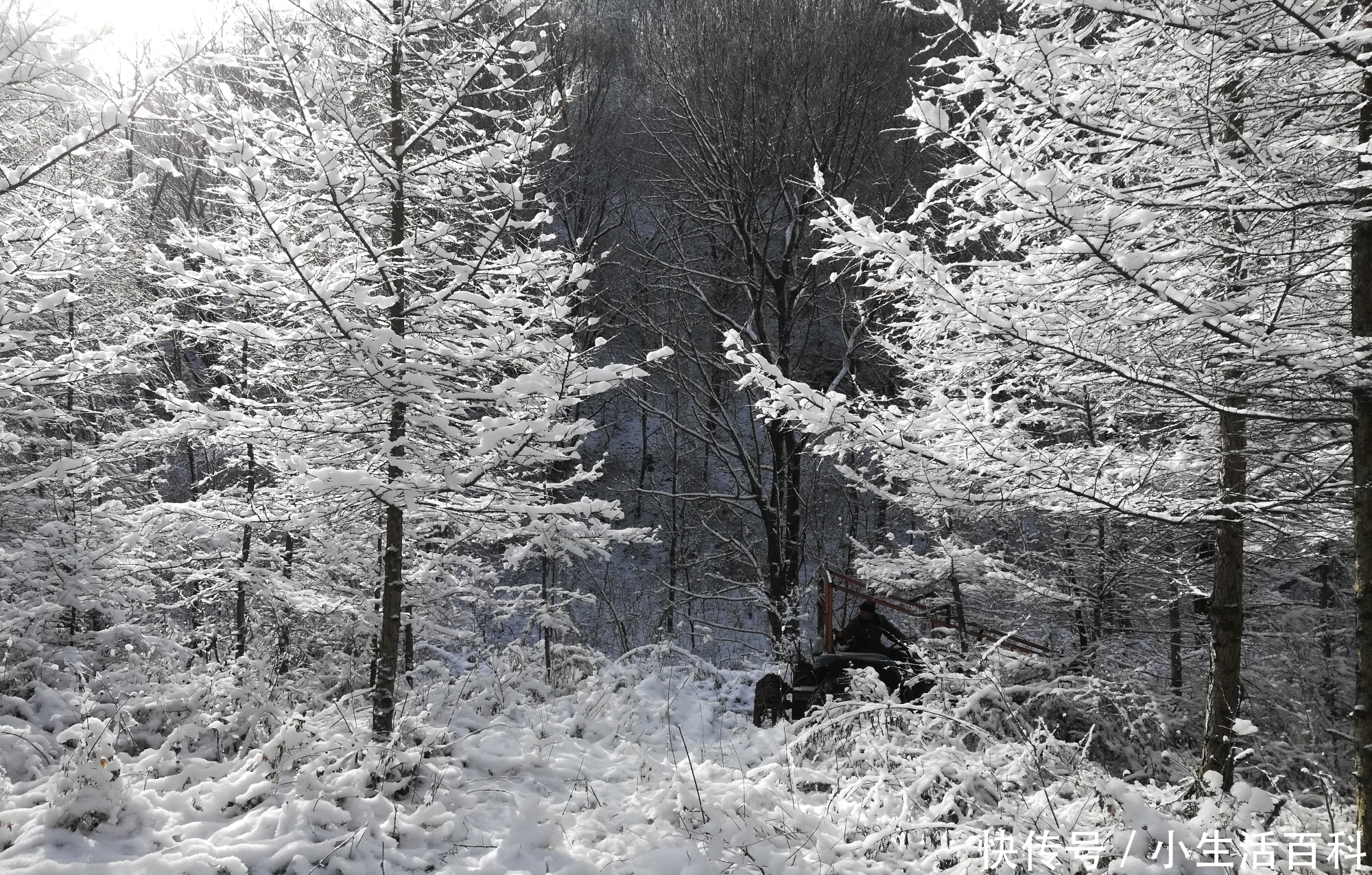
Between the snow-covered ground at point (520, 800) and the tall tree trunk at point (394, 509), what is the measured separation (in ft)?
1.21

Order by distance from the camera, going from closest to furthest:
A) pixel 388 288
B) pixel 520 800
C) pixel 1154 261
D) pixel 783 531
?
pixel 1154 261
pixel 520 800
pixel 388 288
pixel 783 531

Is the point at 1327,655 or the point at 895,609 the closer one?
the point at 1327,655

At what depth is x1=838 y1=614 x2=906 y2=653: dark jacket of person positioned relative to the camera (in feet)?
26.7

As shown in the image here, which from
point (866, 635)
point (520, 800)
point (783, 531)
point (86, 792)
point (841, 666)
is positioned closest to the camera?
point (86, 792)

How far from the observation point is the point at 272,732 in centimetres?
513

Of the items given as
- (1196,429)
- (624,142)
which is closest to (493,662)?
(1196,429)

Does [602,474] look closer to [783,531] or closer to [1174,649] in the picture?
[783,531]

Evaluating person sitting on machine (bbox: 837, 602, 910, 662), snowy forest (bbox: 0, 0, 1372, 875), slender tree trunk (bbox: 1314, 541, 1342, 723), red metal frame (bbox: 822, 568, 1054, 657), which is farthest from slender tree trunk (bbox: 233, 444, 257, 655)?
slender tree trunk (bbox: 1314, 541, 1342, 723)

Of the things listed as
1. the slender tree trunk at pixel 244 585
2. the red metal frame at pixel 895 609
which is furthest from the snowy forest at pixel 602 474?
the red metal frame at pixel 895 609

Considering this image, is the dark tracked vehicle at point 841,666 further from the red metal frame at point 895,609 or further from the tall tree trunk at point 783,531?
the tall tree trunk at point 783,531

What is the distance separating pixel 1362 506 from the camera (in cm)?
360

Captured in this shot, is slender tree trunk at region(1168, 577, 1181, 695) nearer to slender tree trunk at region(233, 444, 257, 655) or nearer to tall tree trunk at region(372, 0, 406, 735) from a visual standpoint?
tall tree trunk at region(372, 0, 406, 735)

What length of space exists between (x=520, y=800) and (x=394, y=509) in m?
2.07

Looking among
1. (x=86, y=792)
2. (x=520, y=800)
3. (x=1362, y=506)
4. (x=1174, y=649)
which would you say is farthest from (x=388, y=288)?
(x=1174, y=649)
